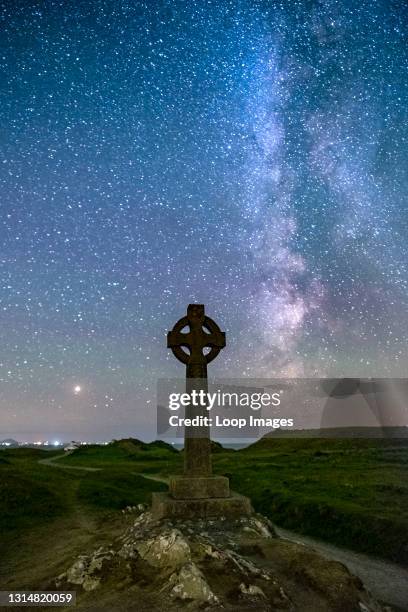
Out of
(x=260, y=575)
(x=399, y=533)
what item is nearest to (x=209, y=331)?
(x=260, y=575)

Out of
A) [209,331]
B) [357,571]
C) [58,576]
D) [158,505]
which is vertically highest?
[209,331]

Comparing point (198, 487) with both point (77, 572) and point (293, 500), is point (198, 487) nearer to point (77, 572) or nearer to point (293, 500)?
point (77, 572)

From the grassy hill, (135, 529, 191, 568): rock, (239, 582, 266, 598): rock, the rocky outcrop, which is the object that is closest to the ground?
the grassy hill

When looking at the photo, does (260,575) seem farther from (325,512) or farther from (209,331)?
(325,512)

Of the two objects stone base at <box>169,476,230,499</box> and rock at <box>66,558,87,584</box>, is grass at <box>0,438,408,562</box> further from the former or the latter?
rock at <box>66,558,87,584</box>

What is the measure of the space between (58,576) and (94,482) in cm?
2131

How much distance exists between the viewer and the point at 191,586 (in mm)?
7121

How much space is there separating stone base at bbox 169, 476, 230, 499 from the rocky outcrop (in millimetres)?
2481

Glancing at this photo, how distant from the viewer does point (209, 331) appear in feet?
46.8

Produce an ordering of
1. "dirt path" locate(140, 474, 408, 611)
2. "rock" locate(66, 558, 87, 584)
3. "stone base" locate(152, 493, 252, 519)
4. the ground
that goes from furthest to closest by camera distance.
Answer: the ground, "stone base" locate(152, 493, 252, 519), "dirt path" locate(140, 474, 408, 611), "rock" locate(66, 558, 87, 584)

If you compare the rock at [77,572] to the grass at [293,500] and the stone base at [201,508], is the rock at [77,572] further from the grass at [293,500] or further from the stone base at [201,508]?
the grass at [293,500]

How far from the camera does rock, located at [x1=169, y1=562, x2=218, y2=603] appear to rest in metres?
6.96

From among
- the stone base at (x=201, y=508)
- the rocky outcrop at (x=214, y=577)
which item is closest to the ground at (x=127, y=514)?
the rocky outcrop at (x=214, y=577)

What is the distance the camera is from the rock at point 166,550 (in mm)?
8211
